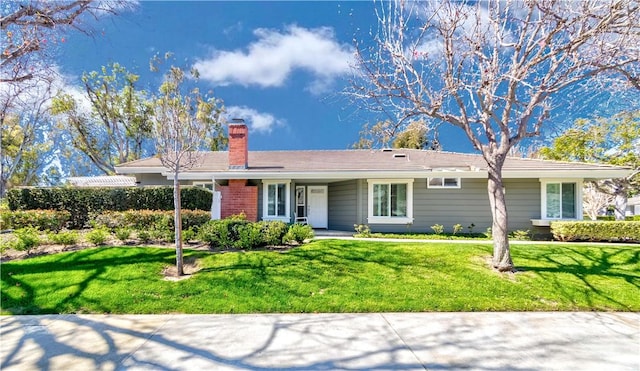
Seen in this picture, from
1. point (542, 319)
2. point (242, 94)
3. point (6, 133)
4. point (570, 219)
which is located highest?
point (242, 94)

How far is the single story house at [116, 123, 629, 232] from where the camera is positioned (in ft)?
39.0

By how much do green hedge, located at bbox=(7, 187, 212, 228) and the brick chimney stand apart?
3.85m

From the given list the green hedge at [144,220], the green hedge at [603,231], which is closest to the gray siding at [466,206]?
the green hedge at [603,231]

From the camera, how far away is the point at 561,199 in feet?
39.2

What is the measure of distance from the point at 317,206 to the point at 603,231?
422 inches

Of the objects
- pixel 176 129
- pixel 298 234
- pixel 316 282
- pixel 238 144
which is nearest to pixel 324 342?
pixel 316 282

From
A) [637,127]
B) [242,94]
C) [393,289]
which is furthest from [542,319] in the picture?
[637,127]

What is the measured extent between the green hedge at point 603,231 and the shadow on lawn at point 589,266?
1.67 m

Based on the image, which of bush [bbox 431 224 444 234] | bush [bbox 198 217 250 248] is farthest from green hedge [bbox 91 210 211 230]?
bush [bbox 431 224 444 234]

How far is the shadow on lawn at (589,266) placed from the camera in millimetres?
5852

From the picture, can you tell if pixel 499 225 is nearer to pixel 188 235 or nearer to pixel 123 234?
pixel 188 235

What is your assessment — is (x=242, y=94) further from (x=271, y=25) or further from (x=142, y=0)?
(x=142, y=0)

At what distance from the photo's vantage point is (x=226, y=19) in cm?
1154

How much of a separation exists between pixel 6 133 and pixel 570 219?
30675mm
